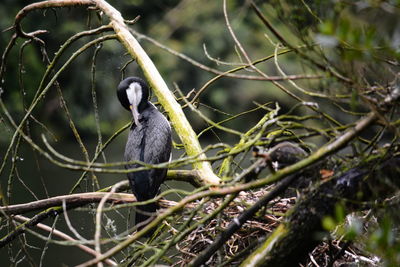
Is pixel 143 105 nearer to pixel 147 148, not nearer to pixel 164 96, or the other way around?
pixel 147 148

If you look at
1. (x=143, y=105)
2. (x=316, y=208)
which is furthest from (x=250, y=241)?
(x=143, y=105)

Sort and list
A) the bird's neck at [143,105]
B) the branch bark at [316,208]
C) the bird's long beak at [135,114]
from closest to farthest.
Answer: the branch bark at [316,208] < the bird's long beak at [135,114] < the bird's neck at [143,105]

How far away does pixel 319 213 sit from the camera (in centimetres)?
170

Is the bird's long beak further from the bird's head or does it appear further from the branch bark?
the branch bark

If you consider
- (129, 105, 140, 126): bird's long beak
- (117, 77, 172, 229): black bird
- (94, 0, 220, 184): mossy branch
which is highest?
(94, 0, 220, 184): mossy branch

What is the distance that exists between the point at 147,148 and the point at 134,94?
584 mm

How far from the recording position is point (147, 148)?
3.37 m

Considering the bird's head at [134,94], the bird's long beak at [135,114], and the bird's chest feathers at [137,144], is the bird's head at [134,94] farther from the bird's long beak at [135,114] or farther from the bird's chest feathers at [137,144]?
the bird's chest feathers at [137,144]

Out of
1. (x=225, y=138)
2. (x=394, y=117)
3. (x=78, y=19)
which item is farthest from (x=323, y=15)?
(x=78, y=19)

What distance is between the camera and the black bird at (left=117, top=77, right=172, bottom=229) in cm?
318

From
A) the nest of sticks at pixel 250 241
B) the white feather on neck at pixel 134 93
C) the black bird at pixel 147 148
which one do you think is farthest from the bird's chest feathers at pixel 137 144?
the nest of sticks at pixel 250 241

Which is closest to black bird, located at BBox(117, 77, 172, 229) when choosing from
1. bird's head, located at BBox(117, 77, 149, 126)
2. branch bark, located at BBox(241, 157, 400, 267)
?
bird's head, located at BBox(117, 77, 149, 126)

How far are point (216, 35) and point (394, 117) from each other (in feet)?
71.5

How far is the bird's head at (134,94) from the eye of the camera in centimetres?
379
